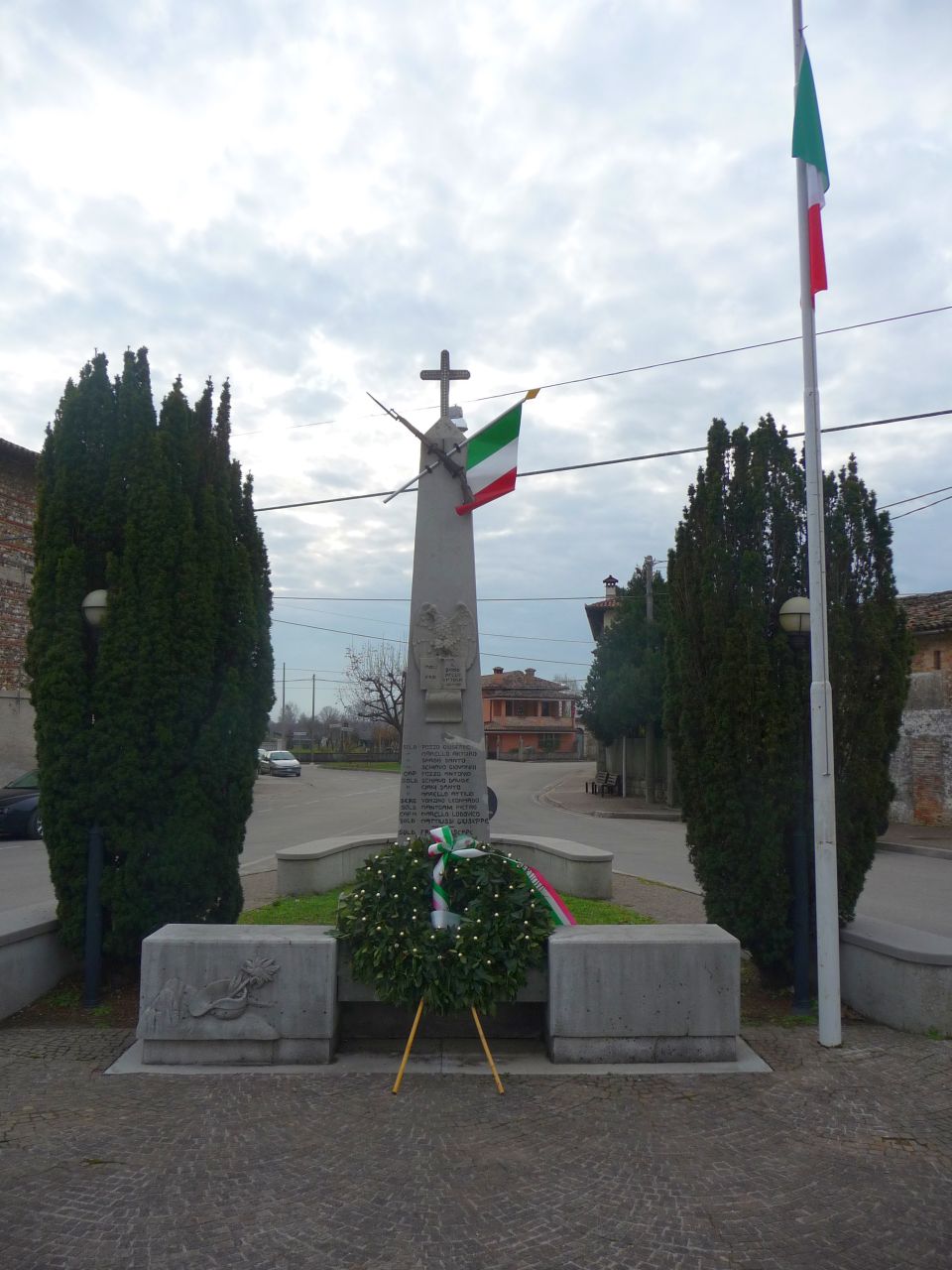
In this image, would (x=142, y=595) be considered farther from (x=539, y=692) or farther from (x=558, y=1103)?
(x=539, y=692)

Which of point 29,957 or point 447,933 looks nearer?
point 447,933

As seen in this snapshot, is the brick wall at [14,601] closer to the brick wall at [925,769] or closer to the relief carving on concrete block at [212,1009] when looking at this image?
the relief carving on concrete block at [212,1009]

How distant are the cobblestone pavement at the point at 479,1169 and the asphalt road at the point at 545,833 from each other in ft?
19.3

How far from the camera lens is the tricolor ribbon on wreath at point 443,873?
5.83 meters

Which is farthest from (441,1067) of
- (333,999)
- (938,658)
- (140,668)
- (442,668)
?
(938,658)

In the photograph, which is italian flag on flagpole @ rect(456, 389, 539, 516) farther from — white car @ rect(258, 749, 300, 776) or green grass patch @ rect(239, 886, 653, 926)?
white car @ rect(258, 749, 300, 776)

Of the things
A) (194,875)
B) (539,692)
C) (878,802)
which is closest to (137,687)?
(194,875)

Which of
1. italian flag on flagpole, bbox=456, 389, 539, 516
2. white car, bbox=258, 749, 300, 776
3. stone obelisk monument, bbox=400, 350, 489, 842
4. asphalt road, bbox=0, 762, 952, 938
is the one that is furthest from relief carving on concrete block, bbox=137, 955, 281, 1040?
white car, bbox=258, 749, 300, 776

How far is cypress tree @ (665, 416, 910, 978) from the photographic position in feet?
22.2

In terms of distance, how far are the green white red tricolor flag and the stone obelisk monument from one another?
3.46m

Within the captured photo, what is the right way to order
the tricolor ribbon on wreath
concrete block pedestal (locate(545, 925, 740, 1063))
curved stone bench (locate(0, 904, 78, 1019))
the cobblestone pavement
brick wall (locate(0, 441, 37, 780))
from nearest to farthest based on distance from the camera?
the cobblestone pavement → concrete block pedestal (locate(545, 925, 740, 1063)) → the tricolor ribbon on wreath → curved stone bench (locate(0, 904, 78, 1019)) → brick wall (locate(0, 441, 37, 780))

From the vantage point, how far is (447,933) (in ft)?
18.7

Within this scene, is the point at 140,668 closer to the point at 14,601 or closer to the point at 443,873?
the point at 443,873

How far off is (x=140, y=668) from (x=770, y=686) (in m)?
4.44
